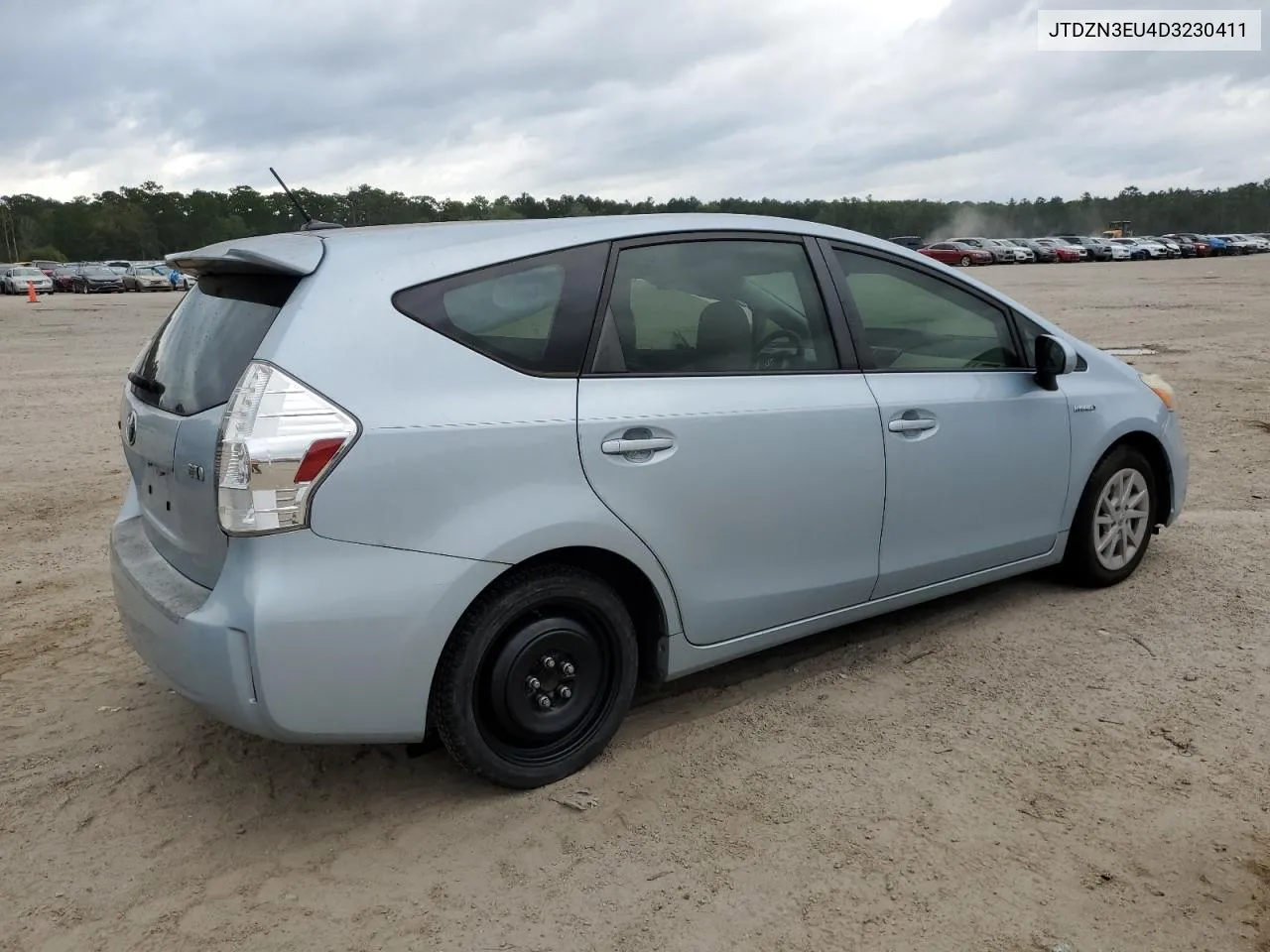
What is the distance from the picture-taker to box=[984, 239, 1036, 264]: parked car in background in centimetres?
5484

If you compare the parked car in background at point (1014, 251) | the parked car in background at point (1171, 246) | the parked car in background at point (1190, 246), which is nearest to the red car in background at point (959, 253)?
the parked car in background at point (1014, 251)

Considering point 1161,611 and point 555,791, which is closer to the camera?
point 555,791

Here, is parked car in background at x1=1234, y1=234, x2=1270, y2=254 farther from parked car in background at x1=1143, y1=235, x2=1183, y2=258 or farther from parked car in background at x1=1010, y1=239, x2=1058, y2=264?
parked car in background at x1=1010, y1=239, x2=1058, y2=264

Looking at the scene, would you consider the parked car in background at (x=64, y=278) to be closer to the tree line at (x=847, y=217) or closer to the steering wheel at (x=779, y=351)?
the tree line at (x=847, y=217)

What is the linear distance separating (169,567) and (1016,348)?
3.31 meters

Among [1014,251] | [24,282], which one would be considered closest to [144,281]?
[24,282]

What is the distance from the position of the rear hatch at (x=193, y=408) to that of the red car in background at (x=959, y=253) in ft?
158

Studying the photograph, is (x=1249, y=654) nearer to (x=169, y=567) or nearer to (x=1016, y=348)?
(x=1016, y=348)

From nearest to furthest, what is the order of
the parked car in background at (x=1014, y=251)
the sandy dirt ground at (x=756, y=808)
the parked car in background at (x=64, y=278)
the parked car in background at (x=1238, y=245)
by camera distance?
the sandy dirt ground at (x=756, y=808) → the parked car in background at (x=64, y=278) → the parked car in background at (x=1014, y=251) → the parked car in background at (x=1238, y=245)

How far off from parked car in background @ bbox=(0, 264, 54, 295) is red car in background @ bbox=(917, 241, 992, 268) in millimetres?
40647

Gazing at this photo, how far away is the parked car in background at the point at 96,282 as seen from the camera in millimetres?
50000

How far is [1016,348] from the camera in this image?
14.3 ft

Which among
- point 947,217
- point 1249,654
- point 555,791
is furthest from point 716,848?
point 947,217

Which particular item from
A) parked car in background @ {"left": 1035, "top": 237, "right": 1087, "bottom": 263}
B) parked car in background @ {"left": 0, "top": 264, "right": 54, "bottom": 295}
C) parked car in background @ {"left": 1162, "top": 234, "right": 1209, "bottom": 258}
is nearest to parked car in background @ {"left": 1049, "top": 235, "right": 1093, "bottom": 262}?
parked car in background @ {"left": 1035, "top": 237, "right": 1087, "bottom": 263}
